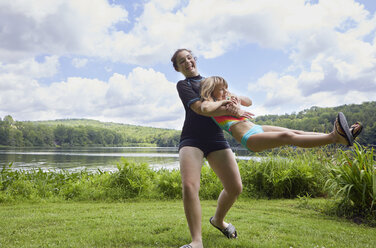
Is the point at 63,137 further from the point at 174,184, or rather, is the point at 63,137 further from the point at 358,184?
the point at 358,184

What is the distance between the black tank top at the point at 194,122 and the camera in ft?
10.7

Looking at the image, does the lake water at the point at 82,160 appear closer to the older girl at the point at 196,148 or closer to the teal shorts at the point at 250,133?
the older girl at the point at 196,148

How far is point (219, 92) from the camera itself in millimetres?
3324

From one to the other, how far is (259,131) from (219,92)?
0.72 m

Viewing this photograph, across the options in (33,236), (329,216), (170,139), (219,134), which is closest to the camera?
(219,134)

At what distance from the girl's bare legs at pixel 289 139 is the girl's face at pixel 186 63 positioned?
1.18 meters

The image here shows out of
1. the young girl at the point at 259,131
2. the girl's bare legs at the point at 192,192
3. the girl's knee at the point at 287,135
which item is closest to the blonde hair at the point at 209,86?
the young girl at the point at 259,131

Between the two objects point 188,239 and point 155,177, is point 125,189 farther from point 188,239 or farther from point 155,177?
point 188,239

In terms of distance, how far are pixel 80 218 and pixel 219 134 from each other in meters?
3.12

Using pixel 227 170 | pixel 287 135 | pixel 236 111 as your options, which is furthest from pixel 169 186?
pixel 287 135

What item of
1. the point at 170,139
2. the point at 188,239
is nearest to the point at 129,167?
the point at 188,239

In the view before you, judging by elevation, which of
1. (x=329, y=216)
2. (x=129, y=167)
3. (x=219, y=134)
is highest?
(x=219, y=134)

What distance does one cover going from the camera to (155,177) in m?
8.12

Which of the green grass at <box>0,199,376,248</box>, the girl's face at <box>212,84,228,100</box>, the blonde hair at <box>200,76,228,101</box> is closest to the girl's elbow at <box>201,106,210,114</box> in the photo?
the blonde hair at <box>200,76,228,101</box>
